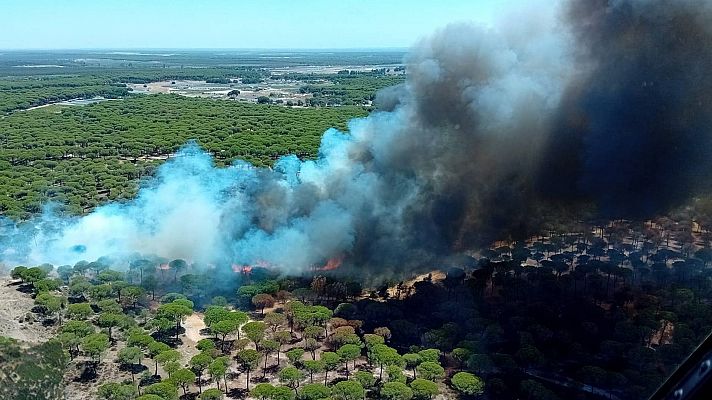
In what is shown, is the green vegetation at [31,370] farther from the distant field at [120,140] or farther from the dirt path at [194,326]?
the distant field at [120,140]

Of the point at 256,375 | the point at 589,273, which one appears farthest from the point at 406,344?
the point at 589,273

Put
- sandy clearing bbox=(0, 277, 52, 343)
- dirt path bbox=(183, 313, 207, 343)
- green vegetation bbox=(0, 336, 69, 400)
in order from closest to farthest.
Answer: green vegetation bbox=(0, 336, 69, 400), sandy clearing bbox=(0, 277, 52, 343), dirt path bbox=(183, 313, 207, 343)

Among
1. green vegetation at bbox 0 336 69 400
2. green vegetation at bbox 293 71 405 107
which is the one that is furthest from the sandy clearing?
green vegetation at bbox 293 71 405 107

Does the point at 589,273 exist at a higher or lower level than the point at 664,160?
lower

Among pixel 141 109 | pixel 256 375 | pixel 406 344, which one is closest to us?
pixel 256 375

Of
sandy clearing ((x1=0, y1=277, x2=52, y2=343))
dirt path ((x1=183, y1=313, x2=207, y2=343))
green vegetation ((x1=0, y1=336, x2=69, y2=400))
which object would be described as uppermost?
green vegetation ((x1=0, y1=336, x2=69, y2=400))

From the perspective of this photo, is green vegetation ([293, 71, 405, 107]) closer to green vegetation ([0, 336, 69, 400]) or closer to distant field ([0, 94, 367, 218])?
distant field ([0, 94, 367, 218])

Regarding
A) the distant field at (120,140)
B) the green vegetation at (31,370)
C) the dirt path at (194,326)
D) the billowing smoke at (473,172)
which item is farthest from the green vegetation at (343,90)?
the green vegetation at (31,370)

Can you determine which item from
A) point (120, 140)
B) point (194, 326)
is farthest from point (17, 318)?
point (120, 140)

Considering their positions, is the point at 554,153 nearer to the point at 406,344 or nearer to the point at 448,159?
the point at 448,159
